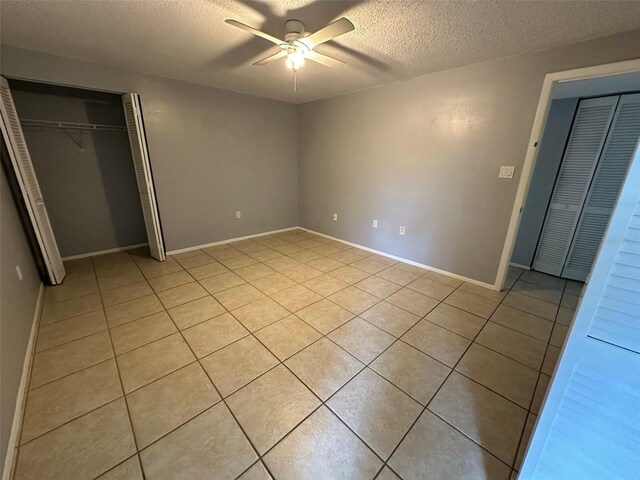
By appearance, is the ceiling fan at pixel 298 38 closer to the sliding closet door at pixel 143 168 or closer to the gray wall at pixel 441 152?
the gray wall at pixel 441 152

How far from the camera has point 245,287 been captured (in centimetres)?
281

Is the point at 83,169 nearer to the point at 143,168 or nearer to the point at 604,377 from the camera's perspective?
the point at 143,168

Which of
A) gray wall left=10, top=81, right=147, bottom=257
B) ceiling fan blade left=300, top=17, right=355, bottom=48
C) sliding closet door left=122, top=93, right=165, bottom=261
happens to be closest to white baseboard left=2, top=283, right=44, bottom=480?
sliding closet door left=122, top=93, right=165, bottom=261

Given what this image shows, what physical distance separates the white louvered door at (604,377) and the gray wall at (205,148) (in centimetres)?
411

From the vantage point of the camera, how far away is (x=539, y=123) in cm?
228

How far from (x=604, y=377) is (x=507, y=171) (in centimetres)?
228

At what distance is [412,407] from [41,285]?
3744 millimetres

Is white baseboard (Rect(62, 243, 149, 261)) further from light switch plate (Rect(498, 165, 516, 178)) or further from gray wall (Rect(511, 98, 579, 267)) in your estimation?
gray wall (Rect(511, 98, 579, 267))

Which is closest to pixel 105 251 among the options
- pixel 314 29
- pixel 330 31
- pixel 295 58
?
pixel 295 58

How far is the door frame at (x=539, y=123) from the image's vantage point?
191 centimetres

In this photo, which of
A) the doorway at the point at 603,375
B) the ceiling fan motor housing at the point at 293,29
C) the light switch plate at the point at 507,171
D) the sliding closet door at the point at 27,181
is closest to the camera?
the doorway at the point at 603,375

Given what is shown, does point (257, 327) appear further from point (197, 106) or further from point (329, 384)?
point (197, 106)

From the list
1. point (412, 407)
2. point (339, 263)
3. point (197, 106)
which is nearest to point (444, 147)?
point (339, 263)

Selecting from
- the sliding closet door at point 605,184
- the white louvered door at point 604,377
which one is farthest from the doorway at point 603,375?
the sliding closet door at point 605,184
